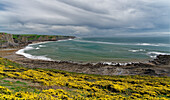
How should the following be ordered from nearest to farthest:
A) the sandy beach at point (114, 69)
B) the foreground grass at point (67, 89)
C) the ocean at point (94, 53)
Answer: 1. the foreground grass at point (67, 89)
2. the sandy beach at point (114, 69)
3. the ocean at point (94, 53)

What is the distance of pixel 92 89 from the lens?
55.2 feet

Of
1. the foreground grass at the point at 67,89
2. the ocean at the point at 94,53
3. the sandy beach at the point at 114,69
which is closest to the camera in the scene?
the foreground grass at the point at 67,89

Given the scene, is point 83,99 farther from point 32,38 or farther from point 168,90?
point 32,38

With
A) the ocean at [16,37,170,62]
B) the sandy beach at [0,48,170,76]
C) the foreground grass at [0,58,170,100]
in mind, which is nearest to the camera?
the foreground grass at [0,58,170,100]

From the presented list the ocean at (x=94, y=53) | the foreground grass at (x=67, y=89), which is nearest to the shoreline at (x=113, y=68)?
the ocean at (x=94, y=53)

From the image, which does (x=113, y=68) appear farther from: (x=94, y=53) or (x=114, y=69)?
(x=94, y=53)

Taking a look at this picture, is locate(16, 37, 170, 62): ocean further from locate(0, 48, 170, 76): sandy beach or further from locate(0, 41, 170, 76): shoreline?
locate(0, 48, 170, 76): sandy beach

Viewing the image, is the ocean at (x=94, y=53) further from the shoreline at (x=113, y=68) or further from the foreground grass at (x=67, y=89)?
the foreground grass at (x=67, y=89)

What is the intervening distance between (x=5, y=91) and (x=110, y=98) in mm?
13307

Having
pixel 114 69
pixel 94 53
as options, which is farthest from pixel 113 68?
pixel 94 53

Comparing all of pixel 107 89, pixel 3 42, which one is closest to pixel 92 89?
pixel 107 89

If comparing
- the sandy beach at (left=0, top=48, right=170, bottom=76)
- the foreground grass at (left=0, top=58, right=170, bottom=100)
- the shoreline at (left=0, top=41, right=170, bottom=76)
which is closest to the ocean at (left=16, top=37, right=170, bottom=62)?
the shoreline at (left=0, top=41, right=170, bottom=76)

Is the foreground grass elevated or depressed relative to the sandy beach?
elevated

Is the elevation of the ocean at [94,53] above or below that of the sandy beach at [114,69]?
above
